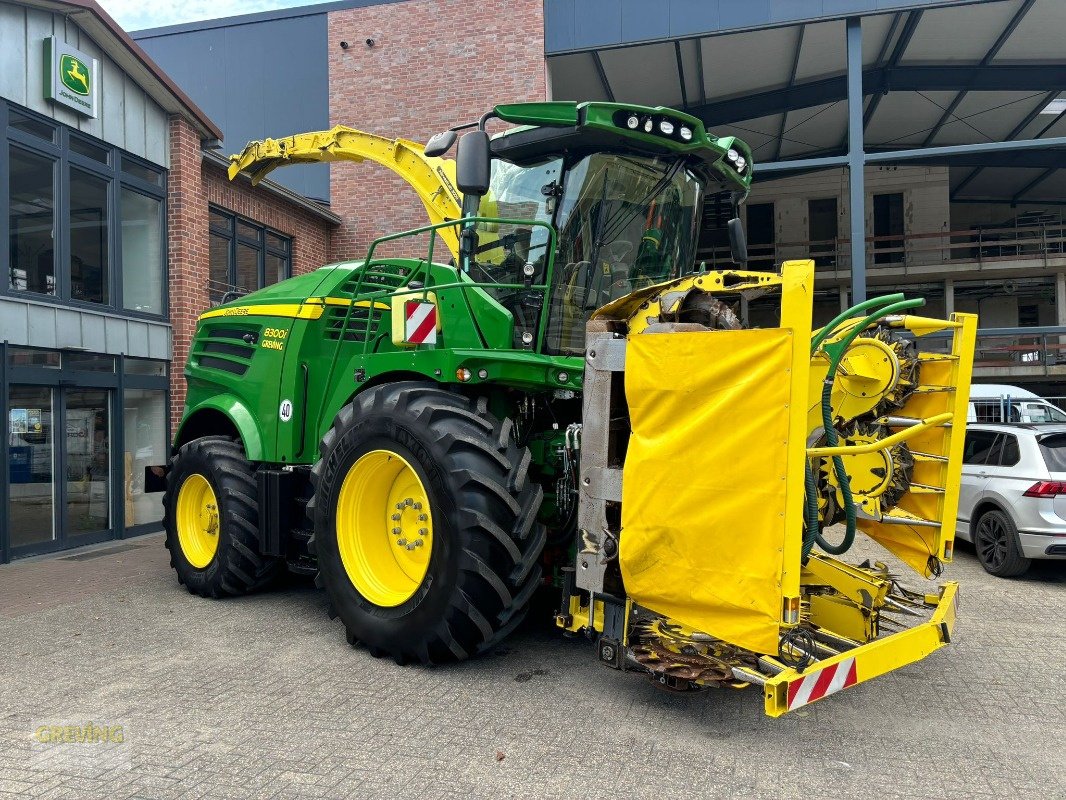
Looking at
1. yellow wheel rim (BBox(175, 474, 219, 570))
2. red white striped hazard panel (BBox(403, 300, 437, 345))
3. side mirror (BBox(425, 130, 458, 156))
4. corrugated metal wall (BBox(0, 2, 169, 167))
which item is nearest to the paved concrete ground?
yellow wheel rim (BBox(175, 474, 219, 570))

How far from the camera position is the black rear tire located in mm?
6160

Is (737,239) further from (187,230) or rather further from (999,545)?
(187,230)

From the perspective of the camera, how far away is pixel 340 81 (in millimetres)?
14055

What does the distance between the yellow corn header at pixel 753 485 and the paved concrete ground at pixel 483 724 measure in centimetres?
35

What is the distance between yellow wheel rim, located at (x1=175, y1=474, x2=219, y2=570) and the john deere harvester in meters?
0.46

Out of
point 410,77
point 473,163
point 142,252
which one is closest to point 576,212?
point 473,163

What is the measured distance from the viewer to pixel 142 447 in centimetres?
974

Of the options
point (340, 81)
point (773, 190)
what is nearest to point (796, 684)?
point (340, 81)

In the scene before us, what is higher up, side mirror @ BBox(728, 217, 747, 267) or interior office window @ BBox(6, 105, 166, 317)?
interior office window @ BBox(6, 105, 166, 317)

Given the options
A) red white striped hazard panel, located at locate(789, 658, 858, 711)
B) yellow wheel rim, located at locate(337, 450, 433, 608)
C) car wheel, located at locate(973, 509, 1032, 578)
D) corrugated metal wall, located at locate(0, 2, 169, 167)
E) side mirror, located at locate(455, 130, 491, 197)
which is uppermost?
corrugated metal wall, located at locate(0, 2, 169, 167)

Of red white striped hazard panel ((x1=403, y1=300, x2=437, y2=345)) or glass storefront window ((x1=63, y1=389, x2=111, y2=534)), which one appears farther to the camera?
glass storefront window ((x1=63, y1=389, x2=111, y2=534))

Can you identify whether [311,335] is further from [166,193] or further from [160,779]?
[166,193]

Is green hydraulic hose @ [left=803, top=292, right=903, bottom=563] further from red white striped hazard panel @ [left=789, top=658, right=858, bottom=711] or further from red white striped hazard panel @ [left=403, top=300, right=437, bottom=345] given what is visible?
red white striped hazard panel @ [left=403, top=300, right=437, bottom=345]

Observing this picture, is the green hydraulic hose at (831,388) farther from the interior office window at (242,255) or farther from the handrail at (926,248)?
the handrail at (926,248)
